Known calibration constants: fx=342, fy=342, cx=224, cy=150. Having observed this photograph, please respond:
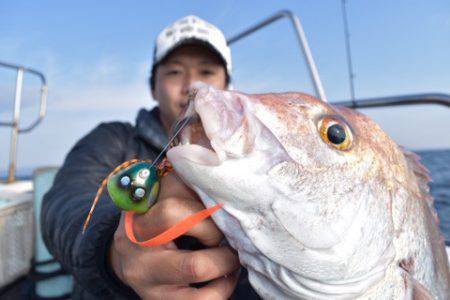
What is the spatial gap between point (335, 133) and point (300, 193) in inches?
8.2

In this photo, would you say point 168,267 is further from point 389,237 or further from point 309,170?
point 389,237

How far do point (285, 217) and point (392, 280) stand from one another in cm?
41

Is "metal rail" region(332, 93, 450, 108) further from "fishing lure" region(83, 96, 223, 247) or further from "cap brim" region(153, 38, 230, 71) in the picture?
"fishing lure" region(83, 96, 223, 247)

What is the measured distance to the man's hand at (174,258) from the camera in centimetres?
73

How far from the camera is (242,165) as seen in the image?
2.12 ft

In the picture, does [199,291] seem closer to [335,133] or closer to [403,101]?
[335,133]

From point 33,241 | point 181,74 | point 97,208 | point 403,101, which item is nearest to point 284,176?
point 97,208

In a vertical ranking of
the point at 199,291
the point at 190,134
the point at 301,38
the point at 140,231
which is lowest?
the point at 199,291

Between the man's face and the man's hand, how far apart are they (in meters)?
1.66

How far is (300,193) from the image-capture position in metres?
0.70

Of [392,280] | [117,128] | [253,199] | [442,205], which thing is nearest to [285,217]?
[253,199]

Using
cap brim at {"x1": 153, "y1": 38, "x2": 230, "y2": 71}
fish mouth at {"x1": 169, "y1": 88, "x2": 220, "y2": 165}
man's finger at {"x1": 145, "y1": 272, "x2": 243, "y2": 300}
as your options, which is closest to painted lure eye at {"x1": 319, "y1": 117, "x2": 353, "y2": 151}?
fish mouth at {"x1": 169, "y1": 88, "x2": 220, "y2": 165}

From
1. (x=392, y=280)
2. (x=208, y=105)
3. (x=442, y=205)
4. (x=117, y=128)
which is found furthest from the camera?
(x=442, y=205)

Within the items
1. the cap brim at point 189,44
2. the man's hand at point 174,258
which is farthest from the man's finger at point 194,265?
the cap brim at point 189,44
